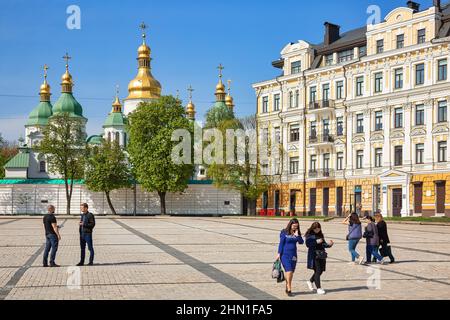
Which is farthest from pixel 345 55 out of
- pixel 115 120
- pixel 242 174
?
pixel 115 120

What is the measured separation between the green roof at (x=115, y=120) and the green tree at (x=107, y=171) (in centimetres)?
3070

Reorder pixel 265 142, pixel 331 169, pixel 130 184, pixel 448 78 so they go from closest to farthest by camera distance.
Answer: pixel 448 78 → pixel 331 169 → pixel 265 142 → pixel 130 184

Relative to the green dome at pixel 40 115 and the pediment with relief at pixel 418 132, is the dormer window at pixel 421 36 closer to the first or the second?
the pediment with relief at pixel 418 132

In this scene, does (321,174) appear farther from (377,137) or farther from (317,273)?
(317,273)

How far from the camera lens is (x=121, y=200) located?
242 ft

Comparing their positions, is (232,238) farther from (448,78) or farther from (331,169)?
(331,169)

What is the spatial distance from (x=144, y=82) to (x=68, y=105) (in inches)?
454

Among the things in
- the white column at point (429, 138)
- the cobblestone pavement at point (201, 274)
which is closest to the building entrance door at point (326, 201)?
the white column at point (429, 138)

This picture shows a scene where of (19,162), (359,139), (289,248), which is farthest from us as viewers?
(19,162)

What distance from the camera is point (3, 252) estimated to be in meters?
22.7

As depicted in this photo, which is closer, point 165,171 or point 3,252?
point 3,252

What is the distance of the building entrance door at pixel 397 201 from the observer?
5603 centimetres

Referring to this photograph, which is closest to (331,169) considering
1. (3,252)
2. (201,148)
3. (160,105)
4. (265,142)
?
(265,142)
